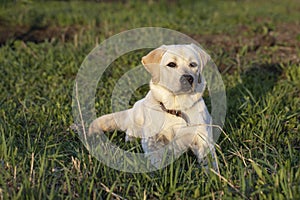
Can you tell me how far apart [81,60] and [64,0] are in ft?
15.7

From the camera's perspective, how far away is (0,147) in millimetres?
2922

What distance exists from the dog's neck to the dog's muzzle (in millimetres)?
104

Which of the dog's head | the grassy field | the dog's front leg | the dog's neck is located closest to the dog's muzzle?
the dog's head

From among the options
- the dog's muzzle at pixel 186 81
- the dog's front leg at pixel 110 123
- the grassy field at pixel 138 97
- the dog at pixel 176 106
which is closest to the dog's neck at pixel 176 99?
the dog at pixel 176 106

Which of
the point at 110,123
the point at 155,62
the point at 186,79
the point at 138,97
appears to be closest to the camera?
the point at 186,79

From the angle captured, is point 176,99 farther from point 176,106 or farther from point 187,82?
point 187,82

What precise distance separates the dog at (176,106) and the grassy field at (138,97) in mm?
151

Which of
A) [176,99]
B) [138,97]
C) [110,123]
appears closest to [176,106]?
[176,99]

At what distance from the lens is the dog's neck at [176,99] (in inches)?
127

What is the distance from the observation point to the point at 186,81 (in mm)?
3113

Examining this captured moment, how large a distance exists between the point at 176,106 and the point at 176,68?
0.88ft

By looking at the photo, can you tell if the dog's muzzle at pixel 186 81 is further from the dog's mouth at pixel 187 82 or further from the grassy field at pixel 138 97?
the grassy field at pixel 138 97

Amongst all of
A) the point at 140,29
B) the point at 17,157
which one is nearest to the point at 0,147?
the point at 17,157

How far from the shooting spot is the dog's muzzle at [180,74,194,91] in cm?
310
